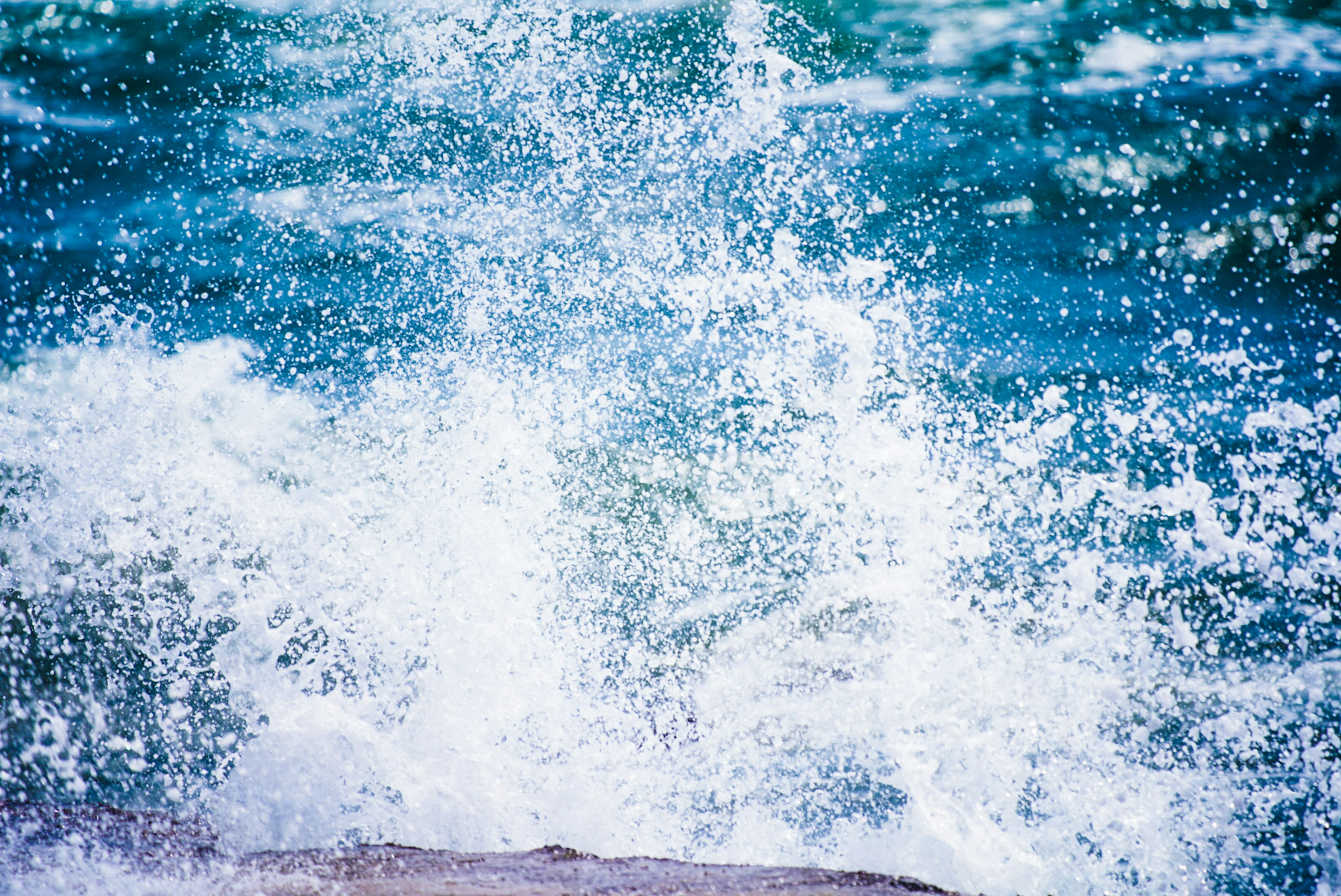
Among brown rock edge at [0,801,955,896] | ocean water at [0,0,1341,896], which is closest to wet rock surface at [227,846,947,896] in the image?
brown rock edge at [0,801,955,896]

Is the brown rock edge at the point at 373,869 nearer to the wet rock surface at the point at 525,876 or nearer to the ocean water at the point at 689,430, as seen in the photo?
the wet rock surface at the point at 525,876

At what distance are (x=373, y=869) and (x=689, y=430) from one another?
5.24 meters

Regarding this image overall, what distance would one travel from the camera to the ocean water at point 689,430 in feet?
12.1

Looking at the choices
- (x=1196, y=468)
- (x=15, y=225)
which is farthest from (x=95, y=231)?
(x=1196, y=468)

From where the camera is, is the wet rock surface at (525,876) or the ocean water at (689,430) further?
Answer: the ocean water at (689,430)

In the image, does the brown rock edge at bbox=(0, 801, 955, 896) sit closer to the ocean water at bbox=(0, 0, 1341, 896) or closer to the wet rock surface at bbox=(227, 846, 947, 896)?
the wet rock surface at bbox=(227, 846, 947, 896)

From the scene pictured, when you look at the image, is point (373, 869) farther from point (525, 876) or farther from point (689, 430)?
point (689, 430)

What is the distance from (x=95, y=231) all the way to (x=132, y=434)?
119 inches

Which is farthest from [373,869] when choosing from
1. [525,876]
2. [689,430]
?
[689,430]

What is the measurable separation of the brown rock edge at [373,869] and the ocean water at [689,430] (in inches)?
21.5

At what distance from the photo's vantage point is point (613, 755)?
146 inches

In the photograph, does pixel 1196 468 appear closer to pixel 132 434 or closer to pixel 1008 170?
pixel 1008 170

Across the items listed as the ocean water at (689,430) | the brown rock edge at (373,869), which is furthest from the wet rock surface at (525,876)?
the ocean water at (689,430)

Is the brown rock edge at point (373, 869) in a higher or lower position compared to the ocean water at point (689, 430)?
lower
